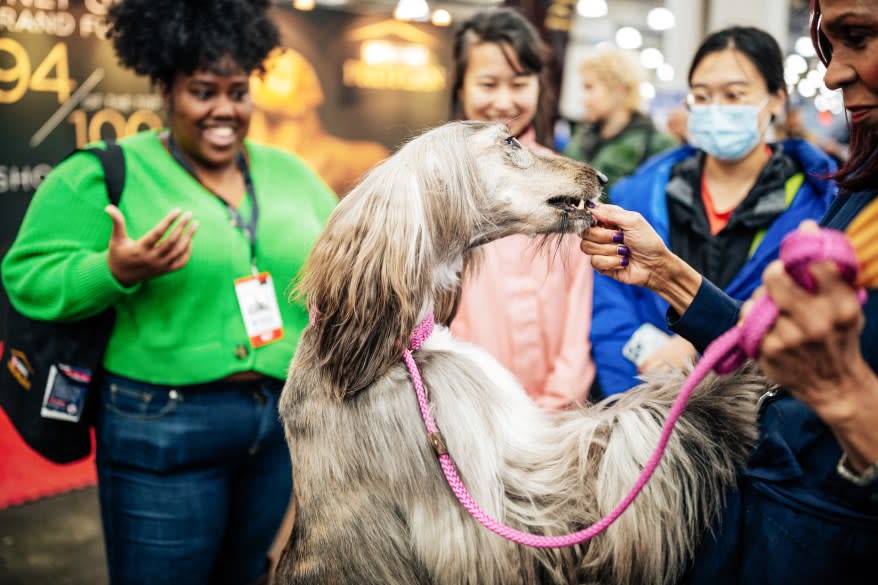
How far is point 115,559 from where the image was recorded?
2.32 m

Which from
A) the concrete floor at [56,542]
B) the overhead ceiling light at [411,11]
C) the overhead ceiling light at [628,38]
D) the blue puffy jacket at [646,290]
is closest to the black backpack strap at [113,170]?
the blue puffy jacket at [646,290]

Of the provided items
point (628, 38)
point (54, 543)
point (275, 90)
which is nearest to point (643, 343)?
point (54, 543)

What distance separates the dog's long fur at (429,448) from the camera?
149 centimetres

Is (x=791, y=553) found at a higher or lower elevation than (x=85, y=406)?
higher

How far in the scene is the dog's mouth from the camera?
1743 millimetres

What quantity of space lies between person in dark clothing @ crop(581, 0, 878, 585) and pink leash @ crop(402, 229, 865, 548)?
1 centimetres

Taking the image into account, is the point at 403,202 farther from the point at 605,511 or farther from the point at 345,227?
the point at 605,511

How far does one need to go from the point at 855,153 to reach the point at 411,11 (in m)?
5.11

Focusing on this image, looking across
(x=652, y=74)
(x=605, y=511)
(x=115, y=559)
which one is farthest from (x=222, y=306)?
(x=652, y=74)

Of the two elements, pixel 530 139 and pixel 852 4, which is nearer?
pixel 852 4

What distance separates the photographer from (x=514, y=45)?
2.61 meters

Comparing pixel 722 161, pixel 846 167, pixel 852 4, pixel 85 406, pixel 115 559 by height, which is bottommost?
pixel 115 559

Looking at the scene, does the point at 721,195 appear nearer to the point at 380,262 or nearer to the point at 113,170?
the point at 380,262

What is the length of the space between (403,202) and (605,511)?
2.47 ft
